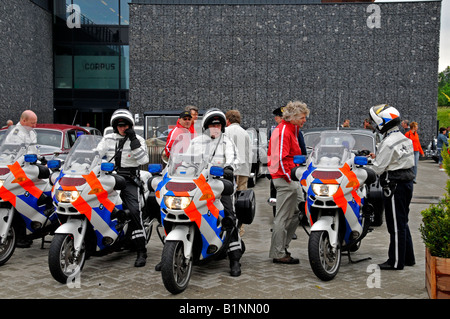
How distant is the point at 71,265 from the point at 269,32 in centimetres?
2265

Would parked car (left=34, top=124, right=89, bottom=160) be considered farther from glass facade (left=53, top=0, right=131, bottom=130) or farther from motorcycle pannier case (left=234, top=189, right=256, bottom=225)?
glass facade (left=53, top=0, right=131, bottom=130)

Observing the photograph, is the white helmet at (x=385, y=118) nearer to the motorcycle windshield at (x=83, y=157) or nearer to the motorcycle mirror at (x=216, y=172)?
the motorcycle mirror at (x=216, y=172)

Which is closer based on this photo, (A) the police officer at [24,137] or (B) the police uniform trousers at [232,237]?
(B) the police uniform trousers at [232,237]

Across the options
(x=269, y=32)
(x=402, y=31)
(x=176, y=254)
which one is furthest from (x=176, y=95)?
(x=176, y=254)

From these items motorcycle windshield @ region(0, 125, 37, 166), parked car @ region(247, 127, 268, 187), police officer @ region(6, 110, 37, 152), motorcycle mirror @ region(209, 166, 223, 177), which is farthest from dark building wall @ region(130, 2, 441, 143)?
motorcycle mirror @ region(209, 166, 223, 177)

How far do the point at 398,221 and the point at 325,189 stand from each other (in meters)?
1.23

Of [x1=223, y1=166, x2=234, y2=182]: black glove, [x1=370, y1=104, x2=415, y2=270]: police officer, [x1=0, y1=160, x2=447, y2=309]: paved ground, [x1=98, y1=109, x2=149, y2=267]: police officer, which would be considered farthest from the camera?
[x1=98, y1=109, x2=149, y2=267]: police officer

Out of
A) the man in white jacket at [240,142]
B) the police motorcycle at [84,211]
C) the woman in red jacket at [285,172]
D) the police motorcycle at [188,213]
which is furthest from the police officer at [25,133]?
the woman in red jacket at [285,172]

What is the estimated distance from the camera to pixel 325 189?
5.62 meters

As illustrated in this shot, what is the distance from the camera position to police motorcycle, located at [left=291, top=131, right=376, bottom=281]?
5.61 metres

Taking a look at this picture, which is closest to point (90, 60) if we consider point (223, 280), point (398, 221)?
point (223, 280)

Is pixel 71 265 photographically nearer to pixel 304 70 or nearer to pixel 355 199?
pixel 355 199

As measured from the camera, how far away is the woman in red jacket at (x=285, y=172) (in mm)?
6516

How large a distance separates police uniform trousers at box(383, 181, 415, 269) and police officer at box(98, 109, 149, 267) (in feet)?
9.91
